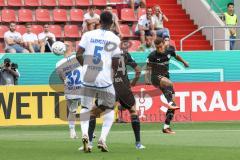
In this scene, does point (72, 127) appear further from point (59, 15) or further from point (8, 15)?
point (59, 15)

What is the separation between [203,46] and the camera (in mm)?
30234

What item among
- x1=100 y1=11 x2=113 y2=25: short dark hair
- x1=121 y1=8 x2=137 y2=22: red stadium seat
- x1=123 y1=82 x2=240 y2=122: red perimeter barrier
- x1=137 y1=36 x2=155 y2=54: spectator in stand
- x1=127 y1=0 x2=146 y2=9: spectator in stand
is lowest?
x1=123 y1=82 x2=240 y2=122: red perimeter barrier

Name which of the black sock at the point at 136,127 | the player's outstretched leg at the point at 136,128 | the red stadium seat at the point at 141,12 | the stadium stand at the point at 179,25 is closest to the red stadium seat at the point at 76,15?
the red stadium seat at the point at 141,12

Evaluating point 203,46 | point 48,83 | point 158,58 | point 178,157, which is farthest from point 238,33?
point 178,157

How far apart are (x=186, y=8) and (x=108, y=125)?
1836cm

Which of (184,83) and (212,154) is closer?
(212,154)

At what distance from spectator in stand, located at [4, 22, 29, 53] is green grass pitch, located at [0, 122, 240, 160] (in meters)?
4.16

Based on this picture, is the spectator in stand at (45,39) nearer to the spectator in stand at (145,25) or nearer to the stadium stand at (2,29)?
the stadium stand at (2,29)

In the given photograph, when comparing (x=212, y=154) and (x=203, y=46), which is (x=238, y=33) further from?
(x=212, y=154)

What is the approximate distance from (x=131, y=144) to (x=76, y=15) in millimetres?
14263

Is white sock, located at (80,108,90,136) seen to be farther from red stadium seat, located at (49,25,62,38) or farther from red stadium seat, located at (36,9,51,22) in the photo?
red stadium seat, located at (36,9,51,22)

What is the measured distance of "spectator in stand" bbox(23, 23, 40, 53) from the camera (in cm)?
2720

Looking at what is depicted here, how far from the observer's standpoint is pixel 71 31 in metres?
28.9

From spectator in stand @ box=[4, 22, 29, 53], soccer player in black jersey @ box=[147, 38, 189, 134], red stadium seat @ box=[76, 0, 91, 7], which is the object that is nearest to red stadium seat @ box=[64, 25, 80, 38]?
red stadium seat @ box=[76, 0, 91, 7]
